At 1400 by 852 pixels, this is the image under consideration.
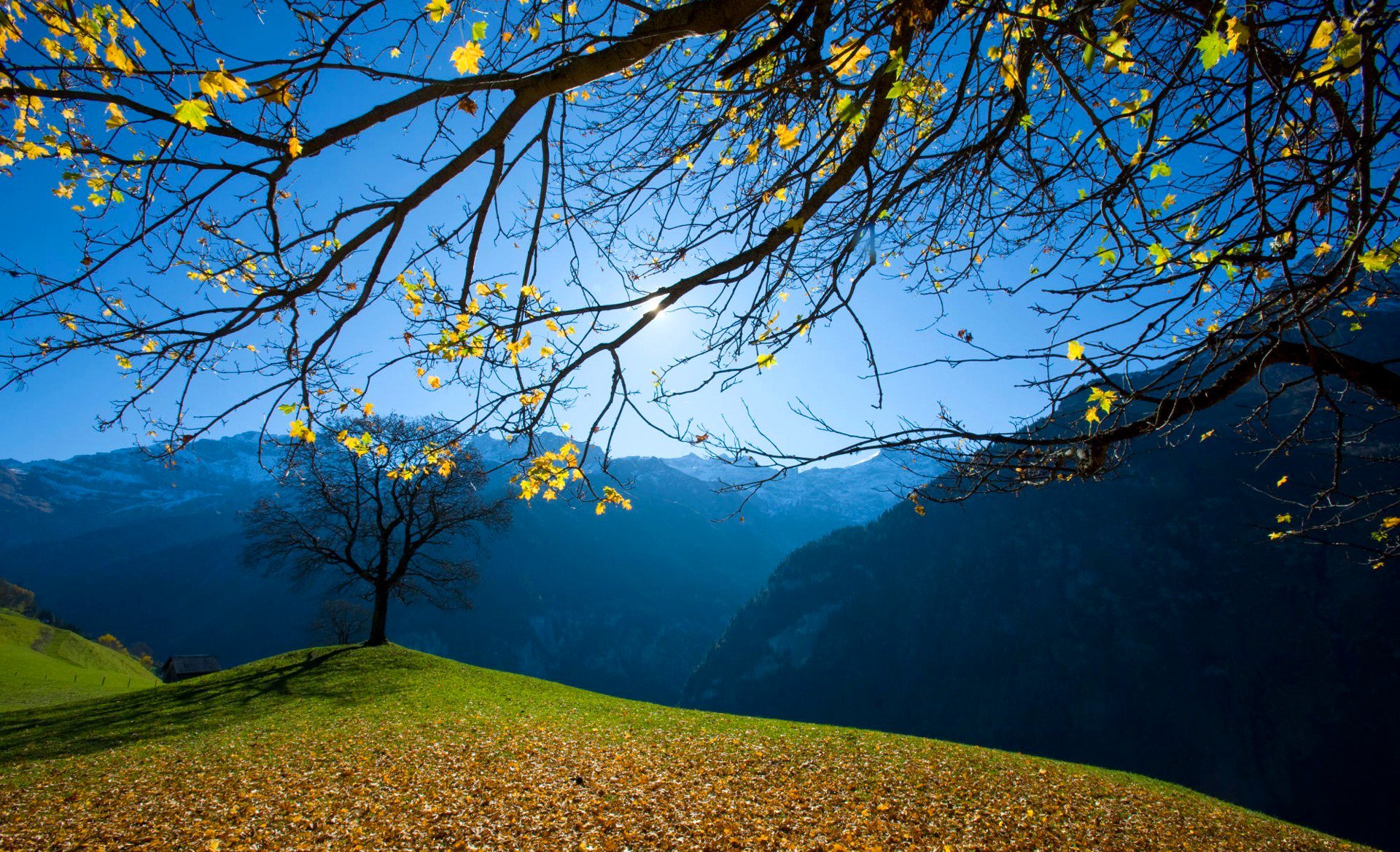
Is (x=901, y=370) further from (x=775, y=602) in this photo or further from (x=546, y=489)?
(x=775, y=602)

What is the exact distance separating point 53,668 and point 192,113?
3431 centimetres

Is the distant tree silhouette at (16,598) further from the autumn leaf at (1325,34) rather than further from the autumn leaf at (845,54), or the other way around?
the autumn leaf at (1325,34)

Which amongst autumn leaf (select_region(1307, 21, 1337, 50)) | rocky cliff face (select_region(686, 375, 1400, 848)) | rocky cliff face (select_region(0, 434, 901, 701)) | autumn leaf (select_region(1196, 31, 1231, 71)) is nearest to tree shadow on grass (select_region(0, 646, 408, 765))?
autumn leaf (select_region(1196, 31, 1231, 71))

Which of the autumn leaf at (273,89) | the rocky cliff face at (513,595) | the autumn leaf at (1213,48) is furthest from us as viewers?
the rocky cliff face at (513,595)

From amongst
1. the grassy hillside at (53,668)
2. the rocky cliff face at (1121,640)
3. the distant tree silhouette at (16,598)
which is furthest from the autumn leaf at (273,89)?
the distant tree silhouette at (16,598)

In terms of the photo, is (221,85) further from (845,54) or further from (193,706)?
(193,706)

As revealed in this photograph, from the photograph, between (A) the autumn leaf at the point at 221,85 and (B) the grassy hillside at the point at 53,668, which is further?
(B) the grassy hillside at the point at 53,668

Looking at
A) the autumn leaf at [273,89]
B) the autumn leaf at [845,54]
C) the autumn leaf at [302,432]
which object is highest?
the autumn leaf at [845,54]

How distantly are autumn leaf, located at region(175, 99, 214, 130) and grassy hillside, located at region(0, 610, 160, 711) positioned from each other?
71.0ft

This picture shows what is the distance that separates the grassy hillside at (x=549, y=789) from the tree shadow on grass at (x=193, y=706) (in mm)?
97

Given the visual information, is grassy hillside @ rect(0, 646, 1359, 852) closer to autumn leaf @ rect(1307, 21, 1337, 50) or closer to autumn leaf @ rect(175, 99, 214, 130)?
autumn leaf @ rect(175, 99, 214, 130)

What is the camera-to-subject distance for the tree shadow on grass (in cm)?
877

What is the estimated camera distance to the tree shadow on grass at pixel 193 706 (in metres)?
8.77

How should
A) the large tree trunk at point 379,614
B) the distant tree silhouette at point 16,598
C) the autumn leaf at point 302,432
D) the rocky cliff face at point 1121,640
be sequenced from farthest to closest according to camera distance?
1. the rocky cliff face at point 1121,640
2. the distant tree silhouette at point 16,598
3. the large tree trunk at point 379,614
4. the autumn leaf at point 302,432
